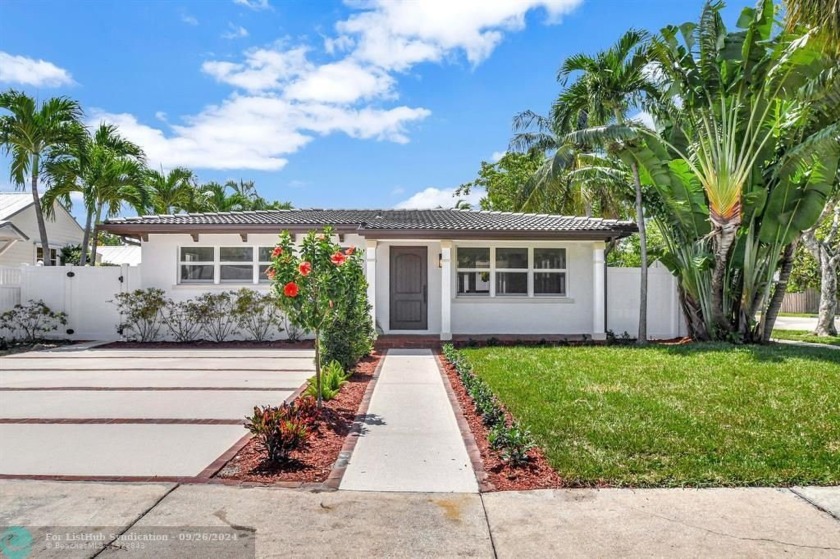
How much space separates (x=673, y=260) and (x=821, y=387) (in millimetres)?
5919

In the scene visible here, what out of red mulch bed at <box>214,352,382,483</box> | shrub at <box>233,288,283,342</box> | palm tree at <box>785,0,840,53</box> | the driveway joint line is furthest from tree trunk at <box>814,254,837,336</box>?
the driveway joint line

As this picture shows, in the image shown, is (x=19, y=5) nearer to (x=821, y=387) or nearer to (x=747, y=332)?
(x=821, y=387)

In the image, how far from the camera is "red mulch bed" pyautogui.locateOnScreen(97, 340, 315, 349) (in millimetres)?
12593

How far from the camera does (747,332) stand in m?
12.0

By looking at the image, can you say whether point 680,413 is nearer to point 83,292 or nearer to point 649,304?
point 649,304

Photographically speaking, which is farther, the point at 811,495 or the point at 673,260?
the point at 673,260

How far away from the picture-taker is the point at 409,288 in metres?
13.7

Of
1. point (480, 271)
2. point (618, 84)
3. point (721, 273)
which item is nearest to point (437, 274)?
point (480, 271)

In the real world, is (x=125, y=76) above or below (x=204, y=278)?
above

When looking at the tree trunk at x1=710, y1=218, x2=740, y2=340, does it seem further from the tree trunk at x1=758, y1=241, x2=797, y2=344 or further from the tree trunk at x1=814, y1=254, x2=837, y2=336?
the tree trunk at x1=814, y1=254, x2=837, y2=336

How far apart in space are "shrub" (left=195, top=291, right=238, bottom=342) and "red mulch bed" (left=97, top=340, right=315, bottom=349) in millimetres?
314

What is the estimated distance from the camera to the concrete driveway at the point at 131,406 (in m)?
4.61

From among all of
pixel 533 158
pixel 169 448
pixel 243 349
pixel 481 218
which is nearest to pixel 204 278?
pixel 243 349

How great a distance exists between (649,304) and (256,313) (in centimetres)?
1027
